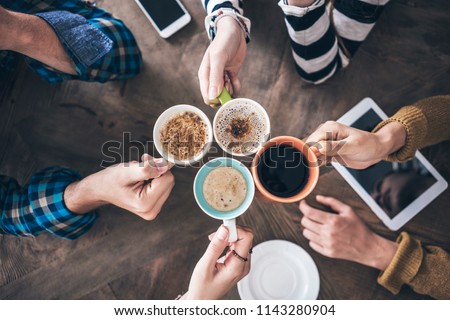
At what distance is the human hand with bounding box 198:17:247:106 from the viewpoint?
0.97m

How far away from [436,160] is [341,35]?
59cm

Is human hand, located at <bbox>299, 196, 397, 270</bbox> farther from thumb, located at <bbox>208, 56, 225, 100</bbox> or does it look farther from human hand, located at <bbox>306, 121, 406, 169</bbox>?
thumb, located at <bbox>208, 56, 225, 100</bbox>

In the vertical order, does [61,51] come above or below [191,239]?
above

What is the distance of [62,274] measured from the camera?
1306mm

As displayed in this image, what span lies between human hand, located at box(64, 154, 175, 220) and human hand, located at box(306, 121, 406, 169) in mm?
461

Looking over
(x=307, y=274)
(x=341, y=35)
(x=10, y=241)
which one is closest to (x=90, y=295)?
(x=10, y=241)

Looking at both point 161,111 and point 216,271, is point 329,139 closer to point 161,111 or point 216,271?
point 216,271

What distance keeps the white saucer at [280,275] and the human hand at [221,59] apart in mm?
584

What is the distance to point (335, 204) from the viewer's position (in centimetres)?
126

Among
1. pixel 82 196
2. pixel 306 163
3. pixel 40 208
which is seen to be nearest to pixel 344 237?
pixel 306 163

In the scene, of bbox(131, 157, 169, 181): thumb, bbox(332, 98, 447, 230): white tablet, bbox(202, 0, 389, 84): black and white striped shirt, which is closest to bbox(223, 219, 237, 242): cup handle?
bbox(131, 157, 169, 181): thumb

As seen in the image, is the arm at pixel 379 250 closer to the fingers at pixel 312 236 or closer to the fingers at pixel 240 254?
the fingers at pixel 312 236

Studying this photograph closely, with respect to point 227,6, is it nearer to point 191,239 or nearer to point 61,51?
point 61,51

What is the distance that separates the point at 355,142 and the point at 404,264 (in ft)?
1.66
